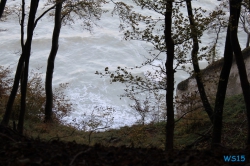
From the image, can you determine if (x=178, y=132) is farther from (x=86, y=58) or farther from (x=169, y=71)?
(x=86, y=58)

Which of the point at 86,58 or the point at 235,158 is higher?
the point at 86,58

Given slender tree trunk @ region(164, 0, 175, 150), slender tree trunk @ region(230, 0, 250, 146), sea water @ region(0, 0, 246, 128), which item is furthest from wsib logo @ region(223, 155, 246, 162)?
sea water @ region(0, 0, 246, 128)

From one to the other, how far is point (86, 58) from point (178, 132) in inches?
1011

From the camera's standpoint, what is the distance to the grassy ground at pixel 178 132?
439 inches

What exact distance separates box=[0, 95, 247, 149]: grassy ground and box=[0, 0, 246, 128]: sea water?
13653mm

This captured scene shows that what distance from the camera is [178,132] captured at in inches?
539

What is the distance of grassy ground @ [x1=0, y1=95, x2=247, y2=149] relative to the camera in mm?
11141

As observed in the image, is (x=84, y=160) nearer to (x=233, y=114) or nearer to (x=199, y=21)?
(x=199, y=21)

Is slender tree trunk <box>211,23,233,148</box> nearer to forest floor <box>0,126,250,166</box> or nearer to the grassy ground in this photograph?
the grassy ground

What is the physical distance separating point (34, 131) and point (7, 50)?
1057 inches

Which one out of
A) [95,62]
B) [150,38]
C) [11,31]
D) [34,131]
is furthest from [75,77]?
[150,38]

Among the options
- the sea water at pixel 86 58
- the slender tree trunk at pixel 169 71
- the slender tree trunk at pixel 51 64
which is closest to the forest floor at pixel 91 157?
the slender tree trunk at pixel 169 71

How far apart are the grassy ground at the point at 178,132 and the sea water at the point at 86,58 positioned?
13.7 m

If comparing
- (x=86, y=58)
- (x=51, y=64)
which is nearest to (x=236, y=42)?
(x=51, y=64)
